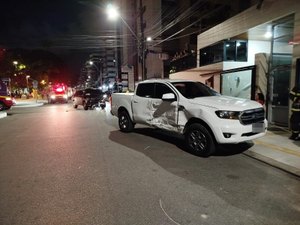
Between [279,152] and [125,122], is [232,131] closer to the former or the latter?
[279,152]

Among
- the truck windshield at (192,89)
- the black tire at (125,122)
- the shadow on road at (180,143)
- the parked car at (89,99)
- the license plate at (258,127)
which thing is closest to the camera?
the license plate at (258,127)

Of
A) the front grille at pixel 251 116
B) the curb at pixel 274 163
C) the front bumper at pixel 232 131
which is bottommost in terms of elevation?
the curb at pixel 274 163

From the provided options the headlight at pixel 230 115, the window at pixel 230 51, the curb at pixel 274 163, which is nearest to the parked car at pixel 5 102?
the window at pixel 230 51

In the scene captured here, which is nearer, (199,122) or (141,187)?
(141,187)

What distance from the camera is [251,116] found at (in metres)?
6.32

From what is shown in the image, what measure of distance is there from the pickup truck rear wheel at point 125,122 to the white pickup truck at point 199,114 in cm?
84

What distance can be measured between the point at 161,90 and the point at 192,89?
40.2 inches

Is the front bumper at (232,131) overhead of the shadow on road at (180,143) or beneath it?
overhead

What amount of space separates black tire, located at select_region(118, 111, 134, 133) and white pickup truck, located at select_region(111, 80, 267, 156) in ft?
2.72

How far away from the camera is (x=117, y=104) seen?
10.5 metres

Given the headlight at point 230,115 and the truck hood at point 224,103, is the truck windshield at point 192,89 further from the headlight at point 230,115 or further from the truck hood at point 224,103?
the headlight at point 230,115

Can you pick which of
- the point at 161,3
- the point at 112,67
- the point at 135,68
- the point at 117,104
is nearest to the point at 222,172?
the point at 117,104

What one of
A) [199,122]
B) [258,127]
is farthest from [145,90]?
[258,127]

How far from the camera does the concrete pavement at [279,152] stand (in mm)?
5809
